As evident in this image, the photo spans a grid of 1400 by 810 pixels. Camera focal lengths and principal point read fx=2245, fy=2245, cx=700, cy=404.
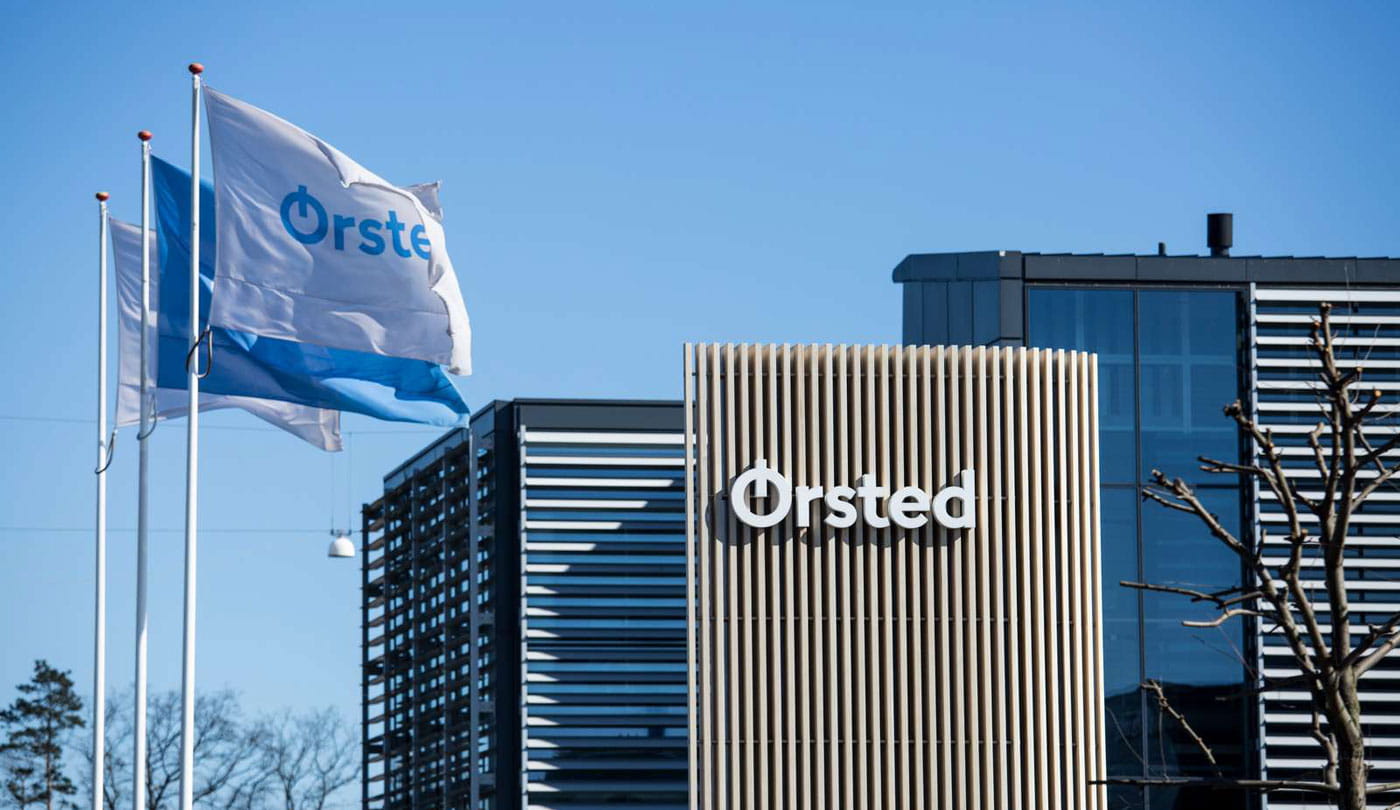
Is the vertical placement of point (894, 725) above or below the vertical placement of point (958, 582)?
below

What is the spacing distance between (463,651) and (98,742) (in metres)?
28.6

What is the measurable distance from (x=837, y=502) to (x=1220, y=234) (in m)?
13.5

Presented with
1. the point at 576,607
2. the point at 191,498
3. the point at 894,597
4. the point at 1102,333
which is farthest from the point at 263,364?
the point at 576,607

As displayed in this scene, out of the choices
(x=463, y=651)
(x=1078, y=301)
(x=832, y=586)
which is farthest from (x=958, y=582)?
(x=463, y=651)

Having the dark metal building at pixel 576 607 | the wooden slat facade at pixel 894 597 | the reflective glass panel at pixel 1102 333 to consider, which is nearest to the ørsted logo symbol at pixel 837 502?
the wooden slat facade at pixel 894 597

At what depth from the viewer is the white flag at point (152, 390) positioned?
24.6 metres

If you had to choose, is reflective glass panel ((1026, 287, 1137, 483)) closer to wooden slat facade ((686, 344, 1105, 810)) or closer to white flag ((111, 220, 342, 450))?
wooden slat facade ((686, 344, 1105, 810))

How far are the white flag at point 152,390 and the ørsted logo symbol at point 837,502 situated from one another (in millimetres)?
8537

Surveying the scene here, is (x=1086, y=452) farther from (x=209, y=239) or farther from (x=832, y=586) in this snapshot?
(x=209, y=239)

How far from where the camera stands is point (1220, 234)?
137 ft

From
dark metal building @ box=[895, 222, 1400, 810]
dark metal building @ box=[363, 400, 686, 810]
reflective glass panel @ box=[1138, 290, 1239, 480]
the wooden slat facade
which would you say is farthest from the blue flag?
dark metal building @ box=[363, 400, 686, 810]

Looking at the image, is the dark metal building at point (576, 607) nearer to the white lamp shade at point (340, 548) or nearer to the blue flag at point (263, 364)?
the white lamp shade at point (340, 548)

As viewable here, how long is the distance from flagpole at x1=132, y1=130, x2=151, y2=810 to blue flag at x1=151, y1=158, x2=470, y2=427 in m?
0.17

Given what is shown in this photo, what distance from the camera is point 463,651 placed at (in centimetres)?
5528
